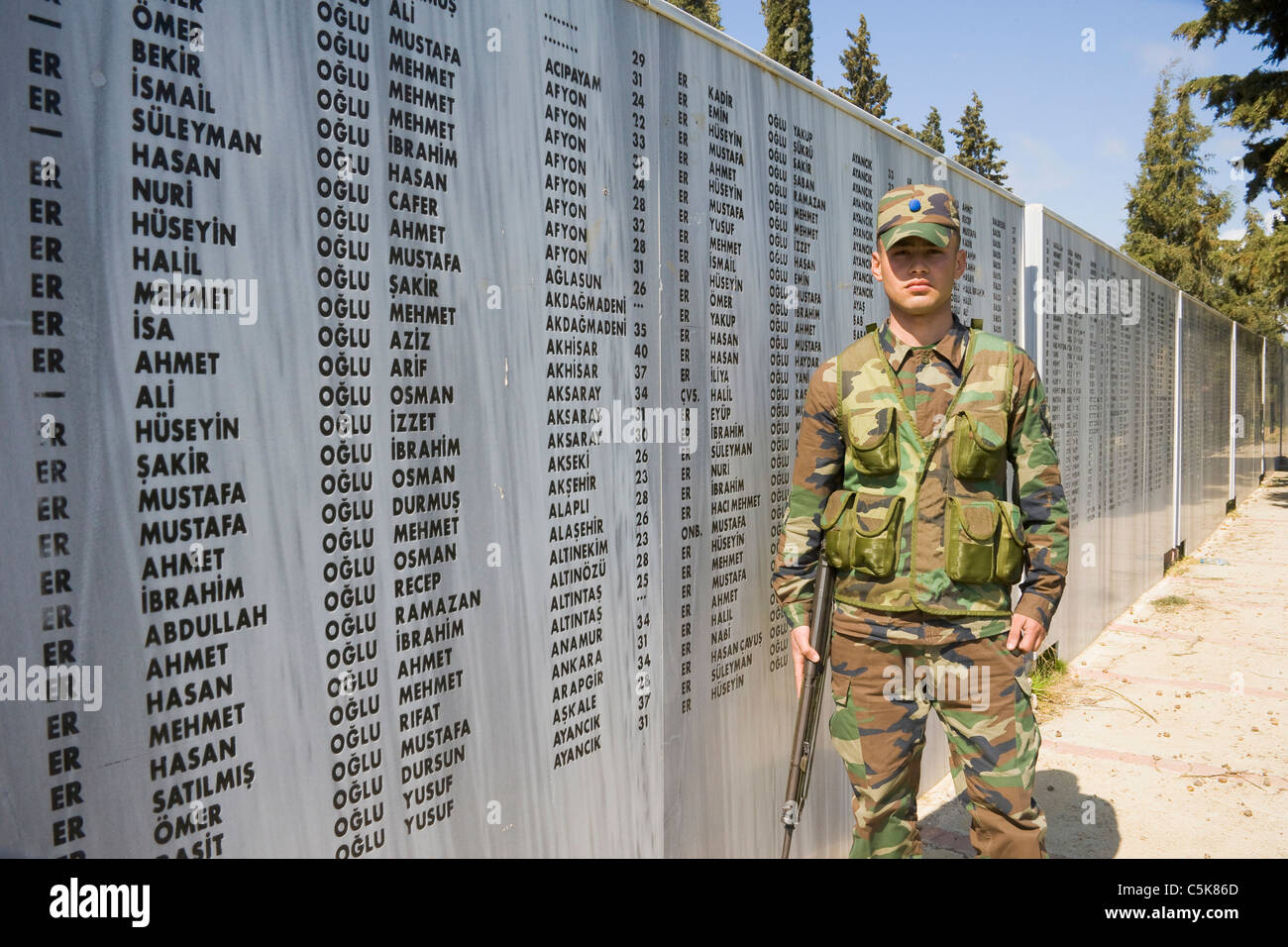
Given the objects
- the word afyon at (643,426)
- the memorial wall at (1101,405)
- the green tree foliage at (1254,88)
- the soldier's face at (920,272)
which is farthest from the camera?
the green tree foliage at (1254,88)

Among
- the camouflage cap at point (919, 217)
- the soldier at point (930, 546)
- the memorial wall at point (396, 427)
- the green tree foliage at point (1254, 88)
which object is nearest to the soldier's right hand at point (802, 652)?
the soldier at point (930, 546)

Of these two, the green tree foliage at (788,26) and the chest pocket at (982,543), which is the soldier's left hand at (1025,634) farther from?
the green tree foliage at (788,26)

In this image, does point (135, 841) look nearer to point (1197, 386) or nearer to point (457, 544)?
point (457, 544)

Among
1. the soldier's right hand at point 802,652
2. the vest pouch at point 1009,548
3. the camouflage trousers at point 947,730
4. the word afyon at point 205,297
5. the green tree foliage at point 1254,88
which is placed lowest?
the camouflage trousers at point 947,730

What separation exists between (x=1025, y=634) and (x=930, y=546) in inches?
13.5

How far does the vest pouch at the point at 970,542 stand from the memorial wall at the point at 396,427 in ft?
2.22

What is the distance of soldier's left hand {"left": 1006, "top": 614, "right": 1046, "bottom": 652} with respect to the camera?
262 centimetres

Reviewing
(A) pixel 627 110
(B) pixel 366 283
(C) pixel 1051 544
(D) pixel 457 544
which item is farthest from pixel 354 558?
(C) pixel 1051 544

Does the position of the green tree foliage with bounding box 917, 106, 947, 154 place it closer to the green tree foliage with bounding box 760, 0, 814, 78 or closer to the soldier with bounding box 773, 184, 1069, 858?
the green tree foliage with bounding box 760, 0, 814, 78

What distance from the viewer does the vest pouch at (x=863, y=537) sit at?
8.81 feet

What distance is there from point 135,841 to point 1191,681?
21.1 feet

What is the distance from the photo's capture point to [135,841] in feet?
4.73

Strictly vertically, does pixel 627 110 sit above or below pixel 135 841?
above

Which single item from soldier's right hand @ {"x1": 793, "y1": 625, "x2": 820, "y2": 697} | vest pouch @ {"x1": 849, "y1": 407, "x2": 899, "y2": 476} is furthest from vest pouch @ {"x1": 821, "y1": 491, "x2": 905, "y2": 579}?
soldier's right hand @ {"x1": 793, "y1": 625, "x2": 820, "y2": 697}
